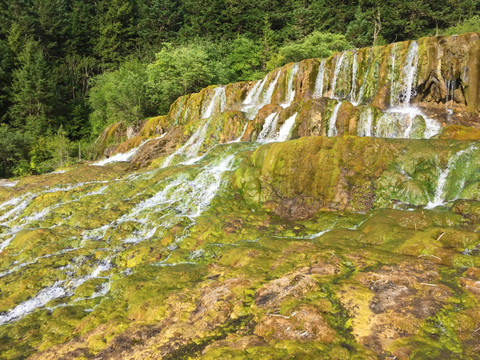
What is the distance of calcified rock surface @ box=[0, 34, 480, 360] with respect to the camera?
4719 millimetres

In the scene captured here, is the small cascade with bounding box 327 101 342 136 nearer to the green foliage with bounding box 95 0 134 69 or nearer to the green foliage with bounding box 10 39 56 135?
the green foliage with bounding box 10 39 56 135

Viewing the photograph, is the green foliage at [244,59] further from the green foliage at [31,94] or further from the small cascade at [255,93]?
the green foliage at [31,94]

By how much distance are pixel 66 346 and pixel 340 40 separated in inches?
1398

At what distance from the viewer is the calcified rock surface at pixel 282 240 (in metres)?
4.72

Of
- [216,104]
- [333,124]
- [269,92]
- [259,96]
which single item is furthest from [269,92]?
[333,124]

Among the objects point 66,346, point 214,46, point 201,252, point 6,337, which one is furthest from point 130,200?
point 214,46

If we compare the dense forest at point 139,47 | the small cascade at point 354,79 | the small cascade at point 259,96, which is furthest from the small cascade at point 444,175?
the dense forest at point 139,47

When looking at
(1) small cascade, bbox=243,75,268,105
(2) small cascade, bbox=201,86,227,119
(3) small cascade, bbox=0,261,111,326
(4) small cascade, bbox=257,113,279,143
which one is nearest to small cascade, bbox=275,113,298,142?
(4) small cascade, bbox=257,113,279,143

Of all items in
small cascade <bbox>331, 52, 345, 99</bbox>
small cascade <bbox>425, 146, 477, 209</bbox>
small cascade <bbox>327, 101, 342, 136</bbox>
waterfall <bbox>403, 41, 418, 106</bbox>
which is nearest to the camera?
small cascade <bbox>425, 146, 477, 209</bbox>

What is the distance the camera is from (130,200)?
12.6 metres

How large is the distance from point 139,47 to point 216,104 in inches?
1221

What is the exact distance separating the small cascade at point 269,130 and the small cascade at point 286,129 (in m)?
0.44

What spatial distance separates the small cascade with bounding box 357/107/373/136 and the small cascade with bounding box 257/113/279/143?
466cm

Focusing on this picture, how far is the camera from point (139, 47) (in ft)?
161
